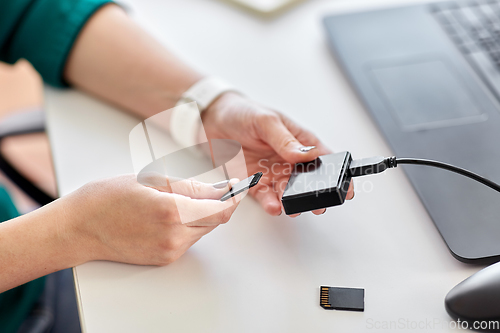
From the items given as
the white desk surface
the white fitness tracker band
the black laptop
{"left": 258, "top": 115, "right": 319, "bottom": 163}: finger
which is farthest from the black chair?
the black laptop

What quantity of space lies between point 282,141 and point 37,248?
0.99 ft

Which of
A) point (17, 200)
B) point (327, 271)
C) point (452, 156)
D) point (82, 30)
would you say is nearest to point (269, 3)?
point (82, 30)

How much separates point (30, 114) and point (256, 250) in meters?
0.53

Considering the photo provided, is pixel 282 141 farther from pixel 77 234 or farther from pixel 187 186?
pixel 77 234

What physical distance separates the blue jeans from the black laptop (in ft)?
1.64

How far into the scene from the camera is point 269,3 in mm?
859

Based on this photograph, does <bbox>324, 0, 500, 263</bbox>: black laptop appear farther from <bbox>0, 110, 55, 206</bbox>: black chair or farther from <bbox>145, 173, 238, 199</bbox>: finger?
<bbox>0, 110, 55, 206</bbox>: black chair

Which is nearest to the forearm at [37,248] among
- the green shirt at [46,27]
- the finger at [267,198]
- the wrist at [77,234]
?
the wrist at [77,234]

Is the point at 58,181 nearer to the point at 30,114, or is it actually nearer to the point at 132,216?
the point at 132,216

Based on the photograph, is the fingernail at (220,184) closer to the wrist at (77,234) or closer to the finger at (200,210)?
the finger at (200,210)

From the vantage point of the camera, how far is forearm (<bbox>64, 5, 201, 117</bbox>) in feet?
2.15

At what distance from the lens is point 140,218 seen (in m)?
0.46

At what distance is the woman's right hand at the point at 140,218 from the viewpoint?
446 millimetres

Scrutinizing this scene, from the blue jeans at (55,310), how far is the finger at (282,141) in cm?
40
